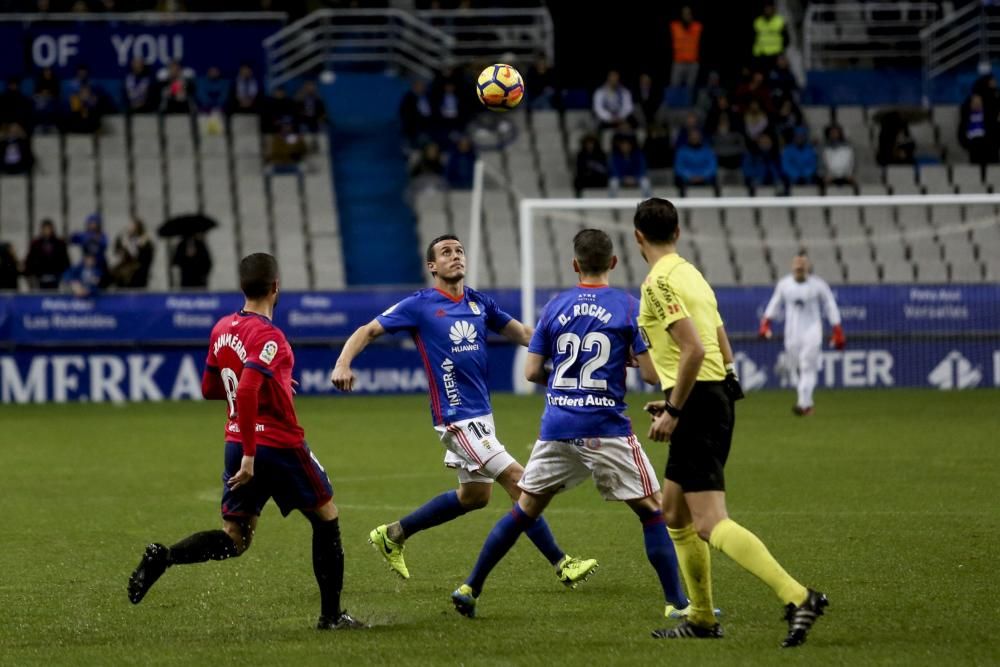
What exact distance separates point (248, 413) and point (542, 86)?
24793mm

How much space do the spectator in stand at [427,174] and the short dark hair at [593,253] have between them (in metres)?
22.5

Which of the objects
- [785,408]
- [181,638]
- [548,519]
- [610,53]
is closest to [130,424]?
[785,408]

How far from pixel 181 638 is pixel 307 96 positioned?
24028mm

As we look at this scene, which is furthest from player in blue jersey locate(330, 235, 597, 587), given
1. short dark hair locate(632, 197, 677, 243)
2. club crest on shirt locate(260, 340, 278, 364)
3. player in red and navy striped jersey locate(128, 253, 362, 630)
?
short dark hair locate(632, 197, 677, 243)

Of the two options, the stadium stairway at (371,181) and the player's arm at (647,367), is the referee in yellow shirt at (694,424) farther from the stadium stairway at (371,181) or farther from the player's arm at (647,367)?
the stadium stairway at (371,181)

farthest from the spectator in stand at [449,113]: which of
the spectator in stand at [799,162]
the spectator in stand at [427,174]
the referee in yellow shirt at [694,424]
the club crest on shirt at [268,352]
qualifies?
the referee in yellow shirt at [694,424]

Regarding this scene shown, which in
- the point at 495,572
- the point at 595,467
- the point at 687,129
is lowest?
the point at 495,572

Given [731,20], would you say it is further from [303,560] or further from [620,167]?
[303,560]

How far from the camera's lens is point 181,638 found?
7902 millimetres

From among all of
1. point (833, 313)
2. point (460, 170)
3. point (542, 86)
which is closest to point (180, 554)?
point (833, 313)

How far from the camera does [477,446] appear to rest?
30.1ft

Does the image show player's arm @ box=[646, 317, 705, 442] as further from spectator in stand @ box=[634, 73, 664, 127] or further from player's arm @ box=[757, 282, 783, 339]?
spectator in stand @ box=[634, 73, 664, 127]

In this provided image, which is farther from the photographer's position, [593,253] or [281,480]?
[593,253]

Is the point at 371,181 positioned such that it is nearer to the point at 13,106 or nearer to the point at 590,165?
the point at 590,165
